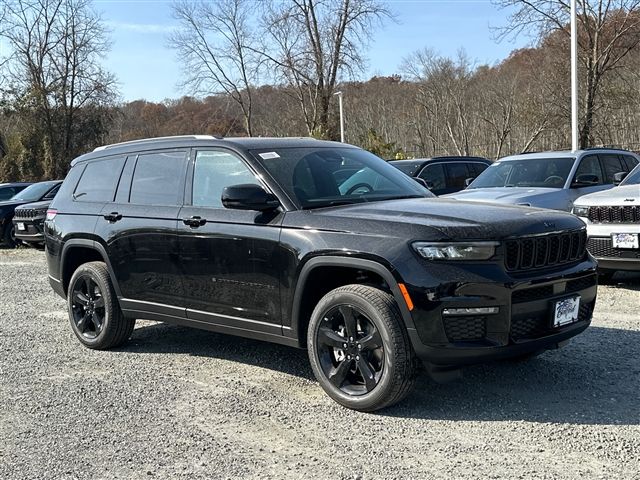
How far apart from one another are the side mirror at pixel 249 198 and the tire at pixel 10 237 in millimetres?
15200

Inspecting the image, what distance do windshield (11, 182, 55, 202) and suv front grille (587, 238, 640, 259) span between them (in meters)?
14.3

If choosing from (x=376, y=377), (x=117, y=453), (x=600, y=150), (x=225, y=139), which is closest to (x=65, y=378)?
(x=117, y=453)

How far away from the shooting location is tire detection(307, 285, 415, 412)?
14.0ft

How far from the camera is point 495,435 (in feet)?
13.2

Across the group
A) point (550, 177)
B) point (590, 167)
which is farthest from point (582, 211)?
point (590, 167)

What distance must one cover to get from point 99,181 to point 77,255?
81 cm

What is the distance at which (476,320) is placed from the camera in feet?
13.6

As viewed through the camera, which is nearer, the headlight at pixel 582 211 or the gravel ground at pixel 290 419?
the gravel ground at pixel 290 419

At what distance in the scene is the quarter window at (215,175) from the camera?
528 cm

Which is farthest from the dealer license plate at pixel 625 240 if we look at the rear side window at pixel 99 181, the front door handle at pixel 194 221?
the rear side window at pixel 99 181

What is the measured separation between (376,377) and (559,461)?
1.21 metres

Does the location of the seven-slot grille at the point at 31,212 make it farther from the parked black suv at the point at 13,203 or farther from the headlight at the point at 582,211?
the headlight at the point at 582,211

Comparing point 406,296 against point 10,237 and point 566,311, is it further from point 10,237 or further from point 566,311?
point 10,237

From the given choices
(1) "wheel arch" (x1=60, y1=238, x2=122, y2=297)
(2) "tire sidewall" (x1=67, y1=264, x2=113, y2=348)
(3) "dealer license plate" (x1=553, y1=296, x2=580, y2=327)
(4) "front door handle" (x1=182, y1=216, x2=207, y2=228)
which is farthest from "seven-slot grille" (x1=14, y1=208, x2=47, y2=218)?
(3) "dealer license plate" (x1=553, y1=296, x2=580, y2=327)
